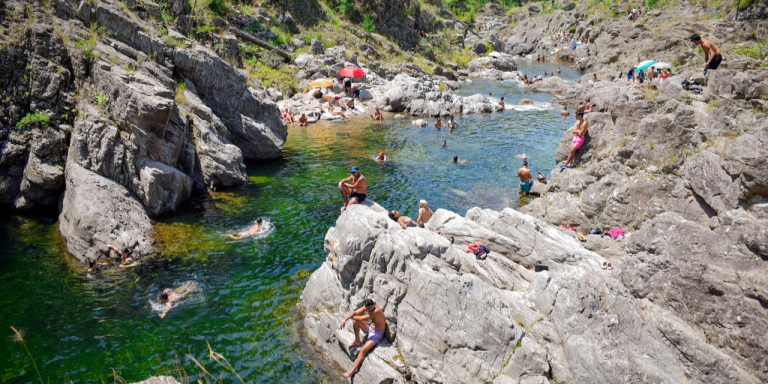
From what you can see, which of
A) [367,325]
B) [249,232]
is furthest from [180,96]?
[367,325]

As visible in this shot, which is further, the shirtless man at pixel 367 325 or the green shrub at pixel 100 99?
the green shrub at pixel 100 99

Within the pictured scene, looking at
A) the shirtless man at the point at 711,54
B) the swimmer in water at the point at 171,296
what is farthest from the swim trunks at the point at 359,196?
the shirtless man at the point at 711,54

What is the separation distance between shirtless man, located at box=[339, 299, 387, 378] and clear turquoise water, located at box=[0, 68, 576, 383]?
4.54 ft

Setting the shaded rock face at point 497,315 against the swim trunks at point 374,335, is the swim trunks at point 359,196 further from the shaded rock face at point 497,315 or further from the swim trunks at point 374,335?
the swim trunks at point 374,335

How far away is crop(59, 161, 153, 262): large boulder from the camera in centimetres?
1748

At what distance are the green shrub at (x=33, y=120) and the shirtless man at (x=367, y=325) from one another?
1800cm

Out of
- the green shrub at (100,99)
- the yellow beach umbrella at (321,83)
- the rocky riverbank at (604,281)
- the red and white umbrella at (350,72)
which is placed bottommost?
the rocky riverbank at (604,281)

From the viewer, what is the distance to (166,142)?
21.1 metres

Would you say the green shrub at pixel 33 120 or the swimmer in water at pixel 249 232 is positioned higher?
the green shrub at pixel 33 120

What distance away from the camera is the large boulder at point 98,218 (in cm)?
1748

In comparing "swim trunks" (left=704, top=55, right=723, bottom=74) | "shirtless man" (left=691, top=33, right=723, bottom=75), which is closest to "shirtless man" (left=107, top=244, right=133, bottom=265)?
"shirtless man" (left=691, top=33, right=723, bottom=75)

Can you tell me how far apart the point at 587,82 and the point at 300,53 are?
121ft

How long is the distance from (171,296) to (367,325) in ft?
25.4

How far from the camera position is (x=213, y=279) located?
16469 millimetres
